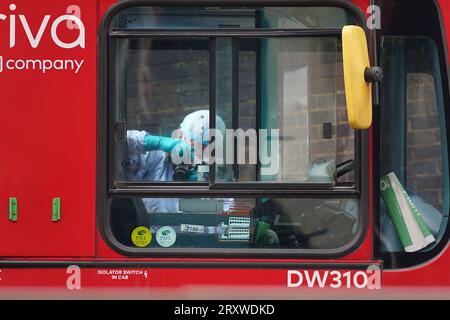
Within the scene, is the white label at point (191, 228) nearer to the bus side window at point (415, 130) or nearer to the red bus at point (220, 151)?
the red bus at point (220, 151)

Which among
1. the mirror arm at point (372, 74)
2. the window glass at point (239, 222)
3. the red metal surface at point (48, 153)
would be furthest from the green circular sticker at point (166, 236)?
the mirror arm at point (372, 74)

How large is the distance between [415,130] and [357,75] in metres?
0.50

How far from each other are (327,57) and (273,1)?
0.34m

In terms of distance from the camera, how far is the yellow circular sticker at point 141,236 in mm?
3828

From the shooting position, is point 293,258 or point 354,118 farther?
point 293,258

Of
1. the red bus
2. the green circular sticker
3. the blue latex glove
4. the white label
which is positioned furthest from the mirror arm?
the green circular sticker

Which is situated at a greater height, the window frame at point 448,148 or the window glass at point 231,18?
the window glass at point 231,18

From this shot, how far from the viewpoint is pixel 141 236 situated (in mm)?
3834

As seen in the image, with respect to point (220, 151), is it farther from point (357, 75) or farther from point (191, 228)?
point (357, 75)

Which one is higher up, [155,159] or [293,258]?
[155,159]

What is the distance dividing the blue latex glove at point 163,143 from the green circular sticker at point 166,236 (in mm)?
342

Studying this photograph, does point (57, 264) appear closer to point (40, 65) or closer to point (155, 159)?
point (155, 159)
